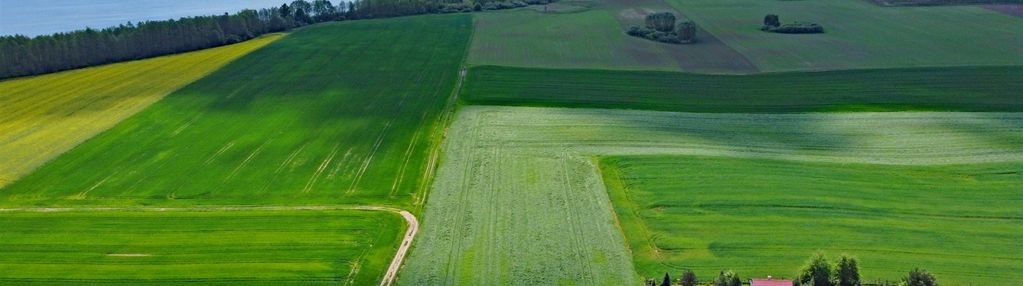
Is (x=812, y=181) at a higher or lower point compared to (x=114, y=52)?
lower

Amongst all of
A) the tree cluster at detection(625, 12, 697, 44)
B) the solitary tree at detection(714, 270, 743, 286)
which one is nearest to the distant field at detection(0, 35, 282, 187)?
the solitary tree at detection(714, 270, 743, 286)

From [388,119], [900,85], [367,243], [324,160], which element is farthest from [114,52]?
[900,85]

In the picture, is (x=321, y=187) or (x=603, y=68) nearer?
(x=321, y=187)

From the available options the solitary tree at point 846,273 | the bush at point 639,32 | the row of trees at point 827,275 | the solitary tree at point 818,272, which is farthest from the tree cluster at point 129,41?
the solitary tree at point 846,273

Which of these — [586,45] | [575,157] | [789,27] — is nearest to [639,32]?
[586,45]

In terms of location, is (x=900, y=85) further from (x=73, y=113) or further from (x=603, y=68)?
(x=73, y=113)

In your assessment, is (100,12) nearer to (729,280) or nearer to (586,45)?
(586,45)
